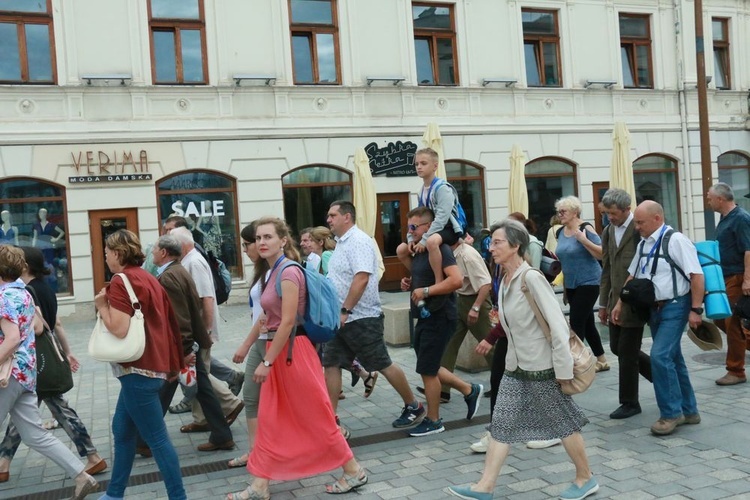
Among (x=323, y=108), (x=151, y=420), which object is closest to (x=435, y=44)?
(x=323, y=108)

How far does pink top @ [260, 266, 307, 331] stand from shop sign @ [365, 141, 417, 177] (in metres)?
13.7

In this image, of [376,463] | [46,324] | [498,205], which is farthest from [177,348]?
[498,205]

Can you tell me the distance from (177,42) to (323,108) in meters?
3.60

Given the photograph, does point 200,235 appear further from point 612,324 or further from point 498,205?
point 612,324

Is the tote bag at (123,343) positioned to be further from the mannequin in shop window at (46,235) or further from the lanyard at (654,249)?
the mannequin in shop window at (46,235)

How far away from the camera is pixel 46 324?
5512 millimetres

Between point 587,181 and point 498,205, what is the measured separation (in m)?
2.91

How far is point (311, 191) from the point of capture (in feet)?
59.3

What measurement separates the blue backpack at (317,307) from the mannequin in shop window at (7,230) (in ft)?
41.9

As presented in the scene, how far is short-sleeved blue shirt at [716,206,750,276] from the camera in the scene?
6.86 m

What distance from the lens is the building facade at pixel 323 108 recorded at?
52.2 ft

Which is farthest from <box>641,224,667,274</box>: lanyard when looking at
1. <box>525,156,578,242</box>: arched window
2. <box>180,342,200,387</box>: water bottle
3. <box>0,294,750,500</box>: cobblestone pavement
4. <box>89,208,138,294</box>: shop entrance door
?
<box>525,156,578,242</box>: arched window

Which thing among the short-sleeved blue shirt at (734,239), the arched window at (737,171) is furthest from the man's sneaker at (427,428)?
the arched window at (737,171)

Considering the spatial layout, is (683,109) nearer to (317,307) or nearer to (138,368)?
(317,307)
